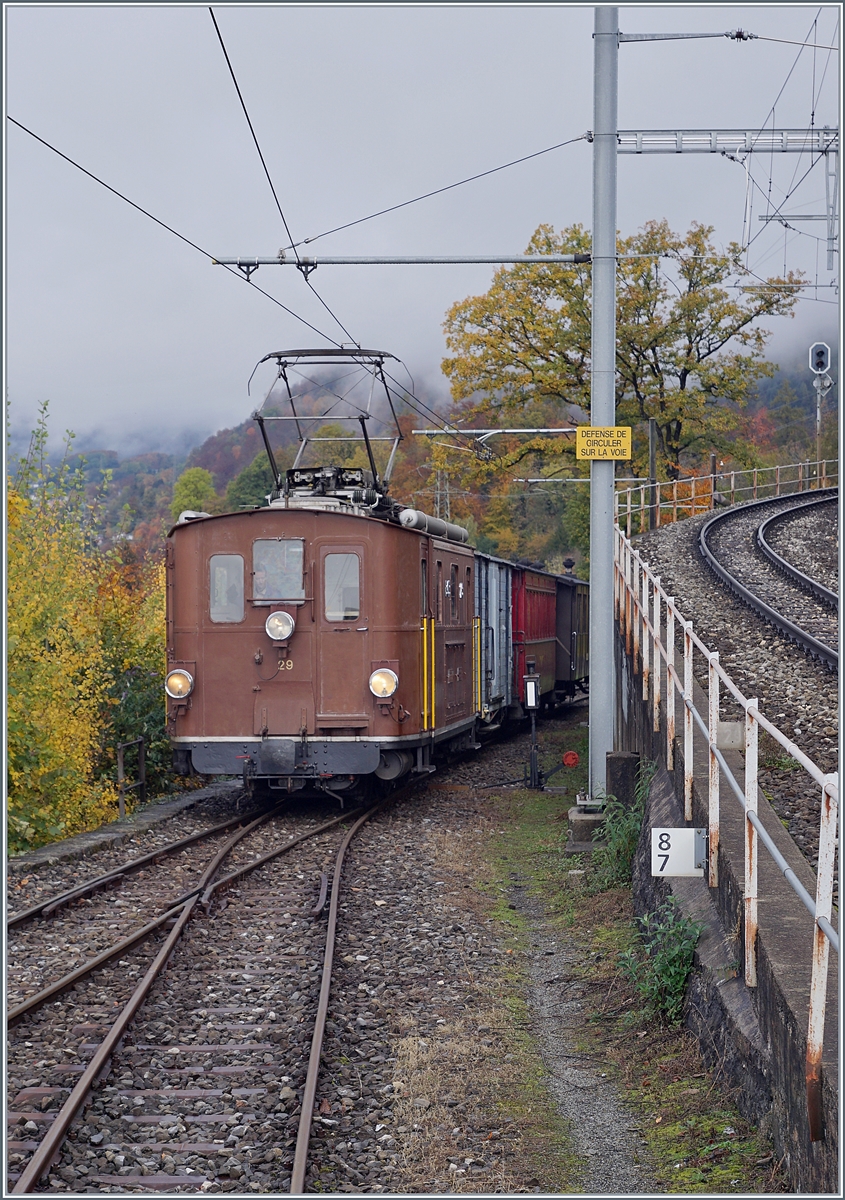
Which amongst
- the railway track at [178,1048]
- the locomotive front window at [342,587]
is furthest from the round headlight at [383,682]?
the railway track at [178,1048]

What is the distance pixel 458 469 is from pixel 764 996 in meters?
28.2

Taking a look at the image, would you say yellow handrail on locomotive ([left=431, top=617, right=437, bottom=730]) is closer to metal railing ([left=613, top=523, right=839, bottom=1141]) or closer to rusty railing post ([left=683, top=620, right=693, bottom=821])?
metal railing ([left=613, top=523, right=839, bottom=1141])

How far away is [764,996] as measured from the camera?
203 inches

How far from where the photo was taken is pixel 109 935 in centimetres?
870

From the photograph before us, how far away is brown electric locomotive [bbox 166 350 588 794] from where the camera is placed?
13.4m

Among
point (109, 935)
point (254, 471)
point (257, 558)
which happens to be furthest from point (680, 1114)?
point (254, 471)

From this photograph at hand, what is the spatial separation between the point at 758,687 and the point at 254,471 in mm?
59756

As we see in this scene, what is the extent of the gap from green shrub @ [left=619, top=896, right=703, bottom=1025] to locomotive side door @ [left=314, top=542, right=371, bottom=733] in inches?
257

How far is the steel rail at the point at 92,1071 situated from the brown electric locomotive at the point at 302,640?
13.6ft

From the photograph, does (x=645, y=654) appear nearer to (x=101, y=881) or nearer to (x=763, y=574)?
(x=101, y=881)

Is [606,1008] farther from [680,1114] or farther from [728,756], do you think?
[728,756]

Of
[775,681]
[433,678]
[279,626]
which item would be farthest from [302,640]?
[775,681]

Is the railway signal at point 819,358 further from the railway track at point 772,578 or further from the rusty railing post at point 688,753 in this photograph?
the rusty railing post at point 688,753

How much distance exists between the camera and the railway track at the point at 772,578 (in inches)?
597
